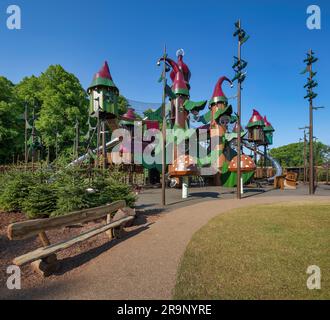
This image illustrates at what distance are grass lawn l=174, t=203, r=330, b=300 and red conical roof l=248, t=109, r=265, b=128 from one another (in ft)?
81.8

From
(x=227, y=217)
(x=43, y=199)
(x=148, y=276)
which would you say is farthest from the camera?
(x=227, y=217)

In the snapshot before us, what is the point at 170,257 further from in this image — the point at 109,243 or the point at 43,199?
the point at 43,199

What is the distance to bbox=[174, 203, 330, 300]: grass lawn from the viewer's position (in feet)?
11.5

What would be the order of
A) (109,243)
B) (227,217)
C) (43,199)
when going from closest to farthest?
(109,243) < (43,199) < (227,217)

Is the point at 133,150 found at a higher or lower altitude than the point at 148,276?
higher

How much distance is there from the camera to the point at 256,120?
103ft

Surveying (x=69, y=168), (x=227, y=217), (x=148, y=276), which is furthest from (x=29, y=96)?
(x=148, y=276)

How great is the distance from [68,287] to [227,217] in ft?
20.8

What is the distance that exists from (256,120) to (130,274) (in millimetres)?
30775

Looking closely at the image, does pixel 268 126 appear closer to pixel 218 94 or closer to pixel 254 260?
pixel 218 94

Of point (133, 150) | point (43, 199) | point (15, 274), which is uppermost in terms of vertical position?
point (133, 150)

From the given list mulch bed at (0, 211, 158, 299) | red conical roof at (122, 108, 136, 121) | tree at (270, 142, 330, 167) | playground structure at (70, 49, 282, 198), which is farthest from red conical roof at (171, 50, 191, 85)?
tree at (270, 142, 330, 167)
